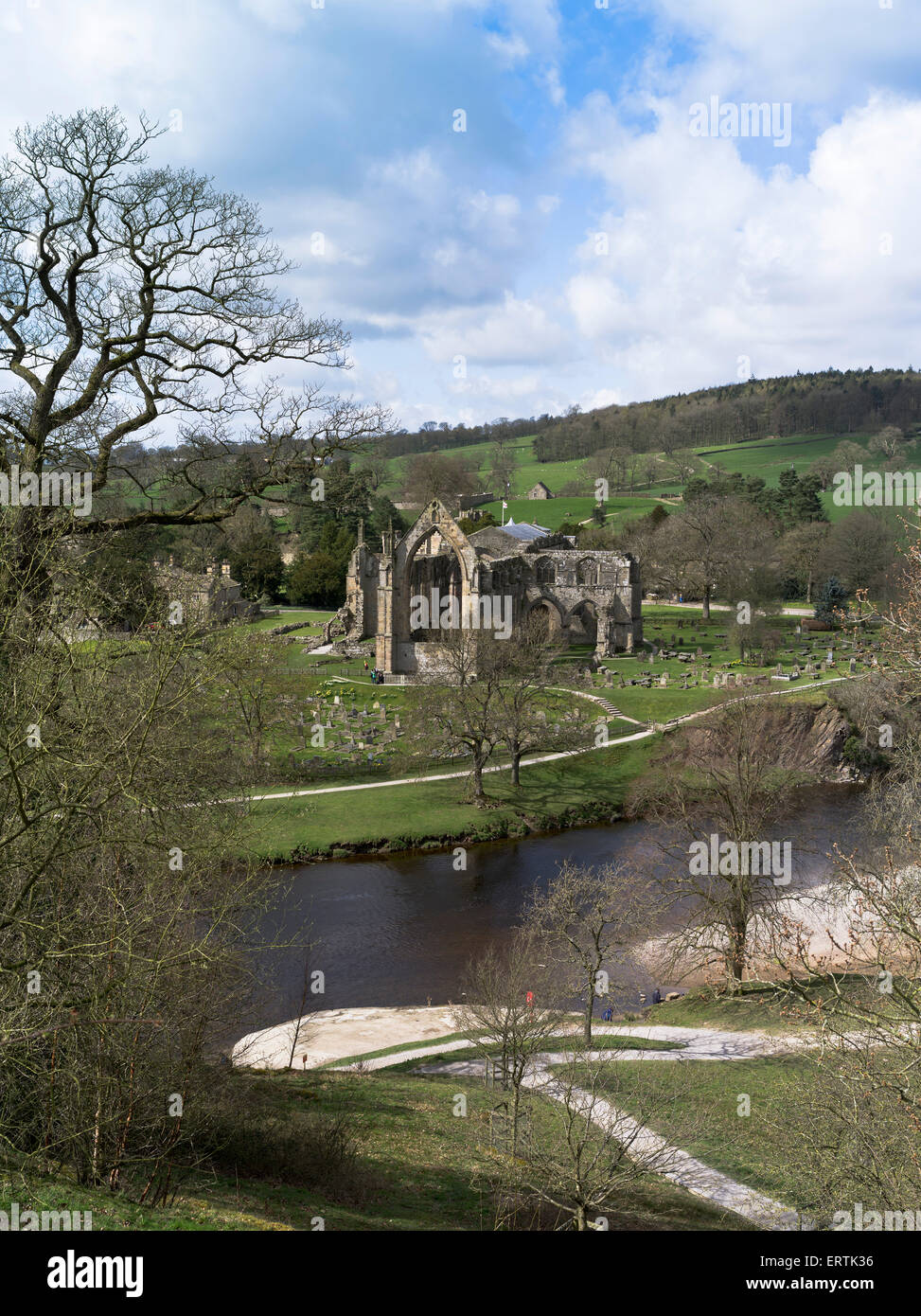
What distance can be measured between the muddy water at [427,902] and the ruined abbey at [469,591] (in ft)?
65.8

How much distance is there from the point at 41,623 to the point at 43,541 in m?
1.12

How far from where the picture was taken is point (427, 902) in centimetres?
3078

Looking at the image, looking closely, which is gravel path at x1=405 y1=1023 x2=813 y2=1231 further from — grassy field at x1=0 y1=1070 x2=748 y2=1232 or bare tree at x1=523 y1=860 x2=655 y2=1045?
bare tree at x1=523 y1=860 x2=655 y2=1045

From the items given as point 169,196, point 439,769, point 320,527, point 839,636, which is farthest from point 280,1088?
point 320,527

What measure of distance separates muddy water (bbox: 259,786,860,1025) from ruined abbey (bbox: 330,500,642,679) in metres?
20.1

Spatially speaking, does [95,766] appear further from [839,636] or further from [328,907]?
[839,636]

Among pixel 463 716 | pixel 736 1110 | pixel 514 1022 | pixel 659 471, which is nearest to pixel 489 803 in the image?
A: pixel 463 716

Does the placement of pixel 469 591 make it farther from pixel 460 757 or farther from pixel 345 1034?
pixel 345 1034

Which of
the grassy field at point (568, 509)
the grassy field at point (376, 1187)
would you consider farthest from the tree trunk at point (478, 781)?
the grassy field at point (568, 509)

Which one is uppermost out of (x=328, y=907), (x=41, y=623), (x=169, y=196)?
(x=169, y=196)

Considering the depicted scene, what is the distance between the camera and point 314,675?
55219mm

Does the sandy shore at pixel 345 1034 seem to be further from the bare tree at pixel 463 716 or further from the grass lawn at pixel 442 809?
the bare tree at pixel 463 716

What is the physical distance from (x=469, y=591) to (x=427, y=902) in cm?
3117

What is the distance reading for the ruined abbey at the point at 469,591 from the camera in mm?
58281
